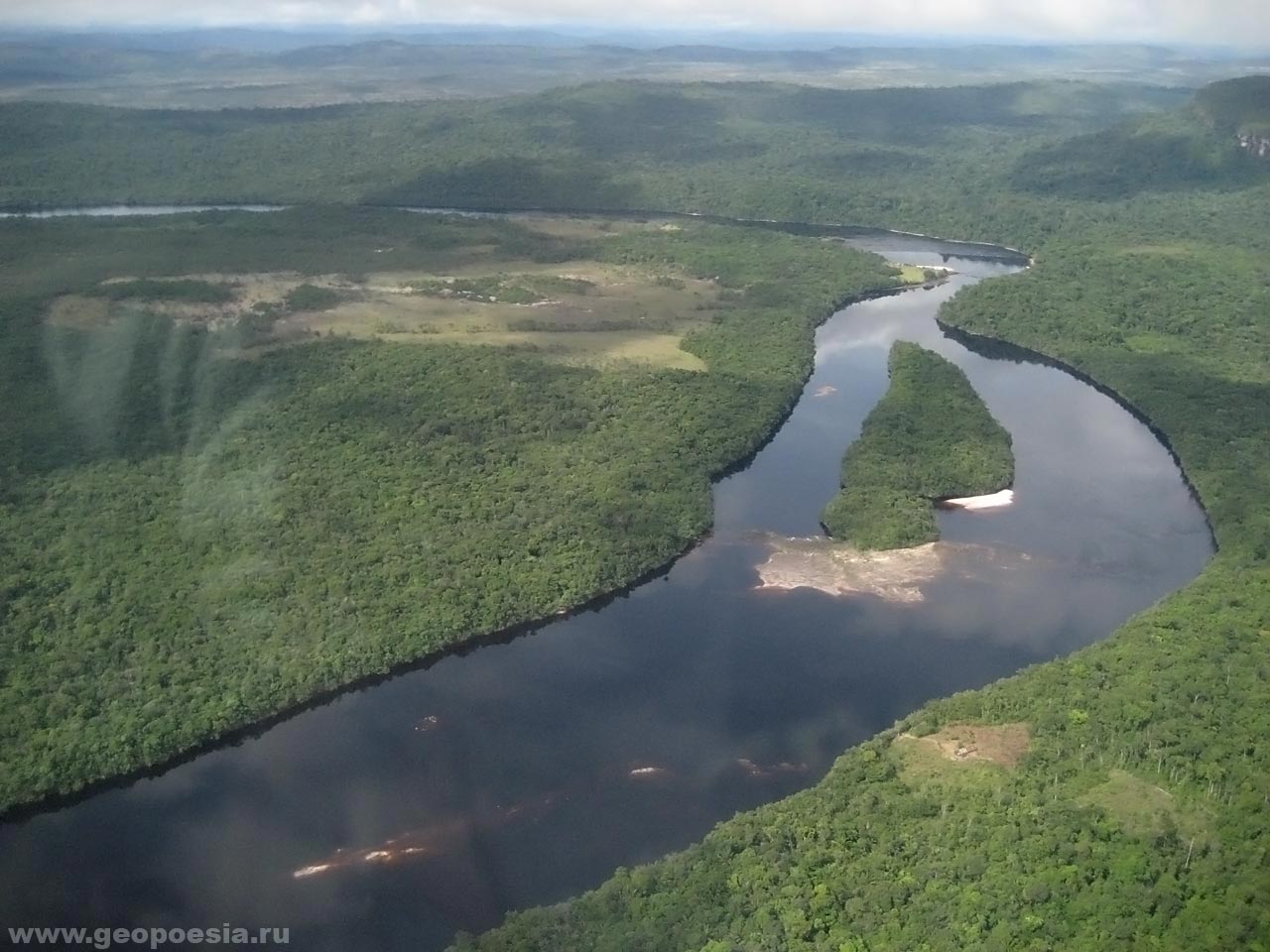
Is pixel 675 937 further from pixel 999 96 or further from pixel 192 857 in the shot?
pixel 999 96

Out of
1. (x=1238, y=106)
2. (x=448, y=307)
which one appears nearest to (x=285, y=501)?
(x=448, y=307)

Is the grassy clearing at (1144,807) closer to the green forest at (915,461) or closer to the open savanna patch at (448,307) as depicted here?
the green forest at (915,461)

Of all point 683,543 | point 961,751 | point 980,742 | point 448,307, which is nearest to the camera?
point 961,751

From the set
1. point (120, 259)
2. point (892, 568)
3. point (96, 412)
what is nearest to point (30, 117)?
point (120, 259)

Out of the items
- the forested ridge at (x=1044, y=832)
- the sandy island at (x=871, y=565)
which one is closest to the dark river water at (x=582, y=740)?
the sandy island at (x=871, y=565)

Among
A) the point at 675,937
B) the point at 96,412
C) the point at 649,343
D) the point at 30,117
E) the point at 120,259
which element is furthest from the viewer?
the point at 30,117

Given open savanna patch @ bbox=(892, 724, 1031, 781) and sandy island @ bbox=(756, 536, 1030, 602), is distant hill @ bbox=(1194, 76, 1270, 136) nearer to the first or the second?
sandy island @ bbox=(756, 536, 1030, 602)

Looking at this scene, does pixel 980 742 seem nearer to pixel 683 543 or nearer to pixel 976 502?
pixel 683 543
